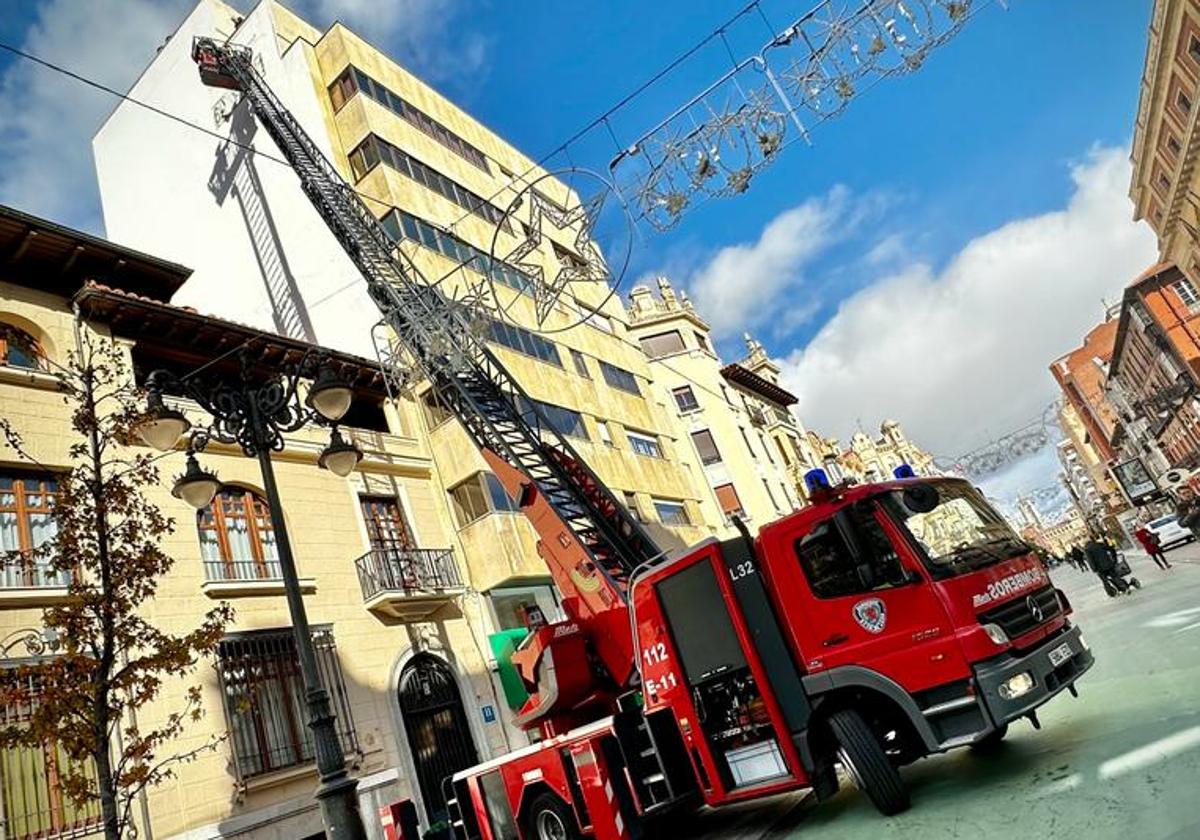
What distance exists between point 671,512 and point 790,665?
19.0 meters

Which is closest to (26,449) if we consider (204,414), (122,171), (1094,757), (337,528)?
(204,414)

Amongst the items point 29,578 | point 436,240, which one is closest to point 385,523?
point 29,578

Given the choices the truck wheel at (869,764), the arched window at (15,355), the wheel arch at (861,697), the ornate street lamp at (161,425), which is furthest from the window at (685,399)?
the ornate street lamp at (161,425)

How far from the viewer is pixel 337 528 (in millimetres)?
15883

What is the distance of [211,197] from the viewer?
2506 cm

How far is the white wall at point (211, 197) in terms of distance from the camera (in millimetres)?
21750

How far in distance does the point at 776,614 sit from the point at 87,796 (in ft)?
23.0

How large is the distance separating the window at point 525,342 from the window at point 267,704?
10337 millimetres

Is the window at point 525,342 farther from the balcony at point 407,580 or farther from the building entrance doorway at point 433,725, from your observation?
the building entrance doorway at point 433,725

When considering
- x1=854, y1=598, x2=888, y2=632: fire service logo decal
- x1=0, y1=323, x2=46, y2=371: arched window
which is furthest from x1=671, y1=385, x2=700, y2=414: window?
x1=854, y1=598, x2=888, y2=632: fire service logo decal

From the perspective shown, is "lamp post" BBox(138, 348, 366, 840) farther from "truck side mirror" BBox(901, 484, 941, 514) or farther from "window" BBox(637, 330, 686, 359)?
"window" BBox(637, 330, 686, 359)

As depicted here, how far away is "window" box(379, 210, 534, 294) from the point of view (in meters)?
20.9

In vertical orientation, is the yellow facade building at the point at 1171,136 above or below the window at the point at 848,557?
above

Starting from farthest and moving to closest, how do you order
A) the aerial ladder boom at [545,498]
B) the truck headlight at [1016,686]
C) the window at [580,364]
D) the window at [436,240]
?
the window at [580,364] → the window at [436,240] → the aerial ladder boom at [545,498] → the truck headlight at [1016,686]
